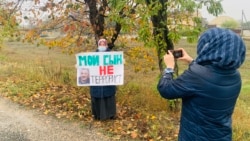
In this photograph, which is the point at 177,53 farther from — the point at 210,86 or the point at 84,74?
the point at 84,74

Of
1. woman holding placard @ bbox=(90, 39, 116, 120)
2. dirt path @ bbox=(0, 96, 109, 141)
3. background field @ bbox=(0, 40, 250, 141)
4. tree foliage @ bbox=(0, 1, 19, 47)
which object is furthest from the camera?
tree foliage @ bbox=(0, 1, 19, 47)

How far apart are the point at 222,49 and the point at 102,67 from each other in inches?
137

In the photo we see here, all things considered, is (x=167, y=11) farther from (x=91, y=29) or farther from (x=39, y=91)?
(x=39, y=91)

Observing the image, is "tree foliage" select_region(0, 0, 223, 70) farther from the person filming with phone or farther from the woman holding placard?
the person filming with phone

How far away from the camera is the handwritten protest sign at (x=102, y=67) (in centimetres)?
533

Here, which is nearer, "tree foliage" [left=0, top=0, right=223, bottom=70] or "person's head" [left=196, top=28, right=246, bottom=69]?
"person's head" [left=196, top=28, right=246, bottom=69]

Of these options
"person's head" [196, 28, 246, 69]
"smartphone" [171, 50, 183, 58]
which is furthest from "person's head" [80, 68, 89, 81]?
"person's head" [196, 28, 246, 69]

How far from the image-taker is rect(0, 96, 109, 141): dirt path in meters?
4.98

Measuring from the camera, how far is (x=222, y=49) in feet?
6.62

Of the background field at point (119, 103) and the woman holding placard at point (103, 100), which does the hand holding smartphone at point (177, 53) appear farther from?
the woman holding placard at point (103, 100)

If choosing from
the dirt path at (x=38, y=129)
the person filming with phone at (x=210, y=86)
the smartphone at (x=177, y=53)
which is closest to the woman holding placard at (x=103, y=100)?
the dirt path at (x=38, y=129)

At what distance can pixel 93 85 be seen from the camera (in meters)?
5.40

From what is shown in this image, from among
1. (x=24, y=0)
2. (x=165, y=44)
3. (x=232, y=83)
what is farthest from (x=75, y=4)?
(x=232, y=83)

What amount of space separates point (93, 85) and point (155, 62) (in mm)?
2314
